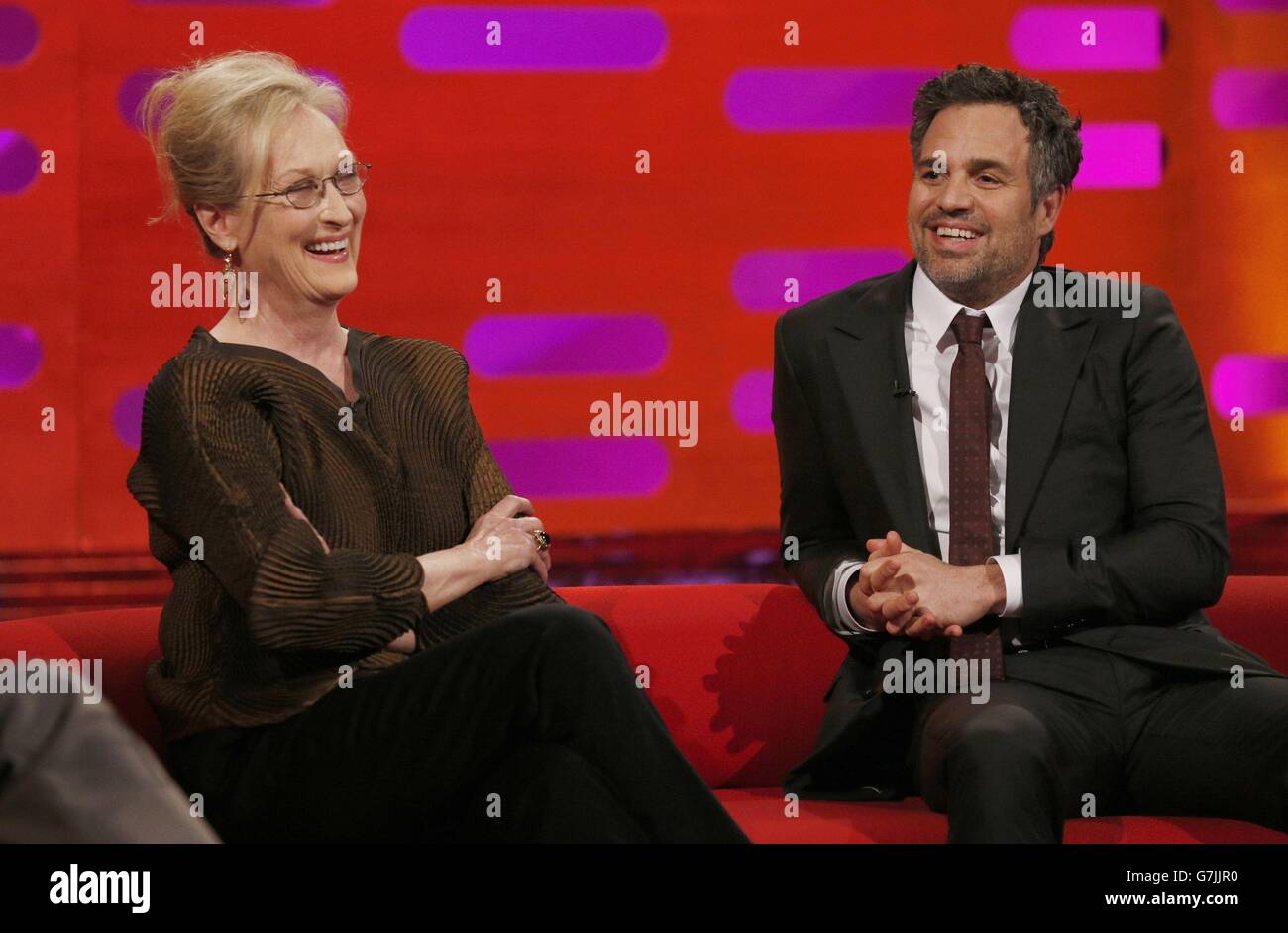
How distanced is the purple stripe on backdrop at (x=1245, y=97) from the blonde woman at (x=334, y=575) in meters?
2.40

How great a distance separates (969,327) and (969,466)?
0.24 metres

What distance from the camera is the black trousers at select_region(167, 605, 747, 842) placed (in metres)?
1.91

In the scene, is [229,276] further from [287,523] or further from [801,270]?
[801,270]

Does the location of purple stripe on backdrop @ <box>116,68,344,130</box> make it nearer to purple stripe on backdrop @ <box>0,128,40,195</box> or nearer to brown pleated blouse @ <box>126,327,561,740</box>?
purple stripe on backdrop @ <box>0,128,40,195</box>

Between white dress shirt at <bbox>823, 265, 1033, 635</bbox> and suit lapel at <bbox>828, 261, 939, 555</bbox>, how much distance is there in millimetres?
26

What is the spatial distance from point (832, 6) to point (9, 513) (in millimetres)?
2383

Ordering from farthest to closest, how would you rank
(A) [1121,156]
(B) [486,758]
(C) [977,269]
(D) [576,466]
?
(A) [1121,156]
(D) [576,466]
(C) [977,269]
(B) [486,758]

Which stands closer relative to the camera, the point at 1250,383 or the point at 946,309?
the point at 946,309

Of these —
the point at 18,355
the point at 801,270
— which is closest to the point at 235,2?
the point at 18,355

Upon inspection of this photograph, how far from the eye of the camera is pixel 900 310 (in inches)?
100

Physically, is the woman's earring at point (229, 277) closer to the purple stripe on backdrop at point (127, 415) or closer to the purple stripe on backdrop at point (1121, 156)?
the purple stripe on backdrop at point (127, 415)

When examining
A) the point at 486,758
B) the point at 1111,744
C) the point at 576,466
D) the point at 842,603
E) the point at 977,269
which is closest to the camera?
the point at 486,758

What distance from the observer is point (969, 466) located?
2.42m
